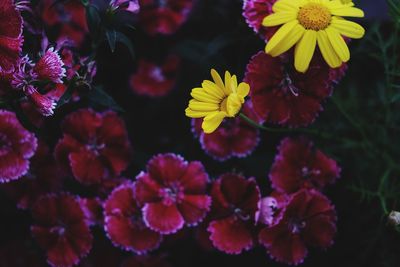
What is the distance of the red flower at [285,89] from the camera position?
A: 1.09 m

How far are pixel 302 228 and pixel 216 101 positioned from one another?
347mm

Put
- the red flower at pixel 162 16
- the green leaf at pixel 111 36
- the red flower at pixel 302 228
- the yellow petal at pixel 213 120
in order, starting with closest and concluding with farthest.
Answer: the yellow petal at pixel 213 120 < the green leaf at pixel 111 36 < the red flower at pixel 302 228 < the red flower at pixel 162 16

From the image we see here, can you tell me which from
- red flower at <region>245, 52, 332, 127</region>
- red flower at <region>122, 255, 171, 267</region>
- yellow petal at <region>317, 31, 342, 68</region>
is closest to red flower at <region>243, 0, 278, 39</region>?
red flower at <region>245, 52, 332, 127</region>

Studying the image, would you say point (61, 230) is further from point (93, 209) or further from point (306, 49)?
point (306, 49)

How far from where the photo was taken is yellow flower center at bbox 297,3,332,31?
964 mm

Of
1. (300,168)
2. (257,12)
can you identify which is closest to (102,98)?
(257,12)

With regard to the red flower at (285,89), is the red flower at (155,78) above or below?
A: below

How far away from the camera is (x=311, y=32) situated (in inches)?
37.9

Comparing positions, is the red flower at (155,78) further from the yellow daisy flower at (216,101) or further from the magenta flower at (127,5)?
the yellow daisy flower at (216,101)

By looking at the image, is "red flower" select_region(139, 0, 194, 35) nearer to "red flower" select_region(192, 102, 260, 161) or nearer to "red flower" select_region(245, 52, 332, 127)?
"red flower" select_region(192, 102, 260, 161)

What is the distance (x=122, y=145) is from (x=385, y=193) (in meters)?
0.52

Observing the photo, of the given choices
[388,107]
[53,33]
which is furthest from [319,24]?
[53,33]

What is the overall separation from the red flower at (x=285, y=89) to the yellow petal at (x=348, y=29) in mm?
113

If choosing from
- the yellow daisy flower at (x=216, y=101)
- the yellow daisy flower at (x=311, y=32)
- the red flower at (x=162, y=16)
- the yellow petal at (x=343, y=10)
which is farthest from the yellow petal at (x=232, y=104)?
the red flower at (x=162, y=16)
